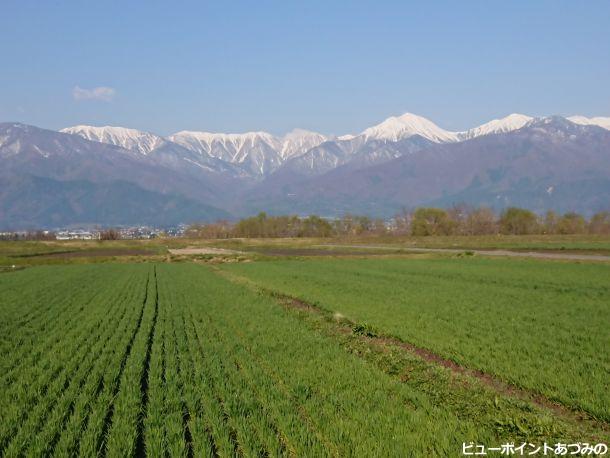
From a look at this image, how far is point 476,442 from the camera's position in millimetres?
8914

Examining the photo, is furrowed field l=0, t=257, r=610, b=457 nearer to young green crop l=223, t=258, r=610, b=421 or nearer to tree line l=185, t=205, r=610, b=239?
young green crop l=223, t=258, r=610, b=421

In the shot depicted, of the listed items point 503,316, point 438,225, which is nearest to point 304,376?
point 503,316

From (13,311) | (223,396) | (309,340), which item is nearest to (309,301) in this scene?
(309,340)

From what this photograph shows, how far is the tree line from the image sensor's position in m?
142

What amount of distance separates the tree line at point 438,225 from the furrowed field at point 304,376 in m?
124

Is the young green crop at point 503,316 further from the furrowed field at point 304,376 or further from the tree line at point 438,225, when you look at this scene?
the tree line at point 438,225

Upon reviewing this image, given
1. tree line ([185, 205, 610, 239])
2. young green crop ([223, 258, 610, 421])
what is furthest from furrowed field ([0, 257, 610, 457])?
tree line ([185, 205, 610, 239])

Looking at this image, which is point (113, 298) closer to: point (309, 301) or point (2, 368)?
point (309, 301)

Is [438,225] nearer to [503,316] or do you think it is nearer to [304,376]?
[503,316]

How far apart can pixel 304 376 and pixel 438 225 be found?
144 m

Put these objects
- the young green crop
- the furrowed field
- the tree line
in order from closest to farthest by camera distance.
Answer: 1. the furrowed field
2. the young green crop
3. the tree line

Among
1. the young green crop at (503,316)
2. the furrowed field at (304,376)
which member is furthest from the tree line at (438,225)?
the furrowed field at (304,376)

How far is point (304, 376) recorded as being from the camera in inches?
513

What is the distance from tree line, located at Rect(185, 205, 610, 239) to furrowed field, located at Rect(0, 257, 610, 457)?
12409 cm
